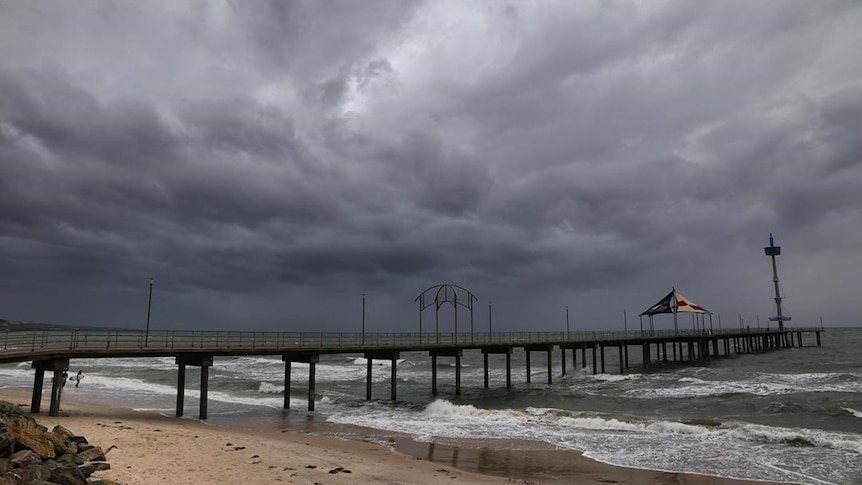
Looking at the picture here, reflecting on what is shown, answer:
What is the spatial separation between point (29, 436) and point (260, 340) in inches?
901

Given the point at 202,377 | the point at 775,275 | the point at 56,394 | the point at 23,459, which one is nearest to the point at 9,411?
the point at 23,459

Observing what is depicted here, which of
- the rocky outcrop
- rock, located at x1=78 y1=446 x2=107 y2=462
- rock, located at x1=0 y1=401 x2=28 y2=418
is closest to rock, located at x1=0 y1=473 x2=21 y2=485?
the rocky outcrop

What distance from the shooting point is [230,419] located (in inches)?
1095

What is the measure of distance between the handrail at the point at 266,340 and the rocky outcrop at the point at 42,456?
10.4 meters

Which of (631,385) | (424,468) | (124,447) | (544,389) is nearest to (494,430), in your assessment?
(424,468)

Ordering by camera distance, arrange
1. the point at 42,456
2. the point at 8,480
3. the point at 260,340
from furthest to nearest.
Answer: the point at 260,340 < the point at 42,456 < the point at 8,480

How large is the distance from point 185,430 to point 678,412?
24796 mm

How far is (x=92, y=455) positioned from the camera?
1377cm

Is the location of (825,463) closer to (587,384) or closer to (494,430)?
(494,430)

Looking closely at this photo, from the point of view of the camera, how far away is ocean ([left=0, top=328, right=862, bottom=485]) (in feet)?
67.1

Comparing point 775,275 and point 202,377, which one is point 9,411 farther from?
point 775,275

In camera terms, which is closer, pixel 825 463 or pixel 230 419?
pixel 825 463

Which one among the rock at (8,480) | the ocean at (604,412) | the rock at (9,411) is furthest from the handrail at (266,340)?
the rock at (8,480)

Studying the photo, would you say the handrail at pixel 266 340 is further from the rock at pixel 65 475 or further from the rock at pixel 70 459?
the rock at pixel 65 475
